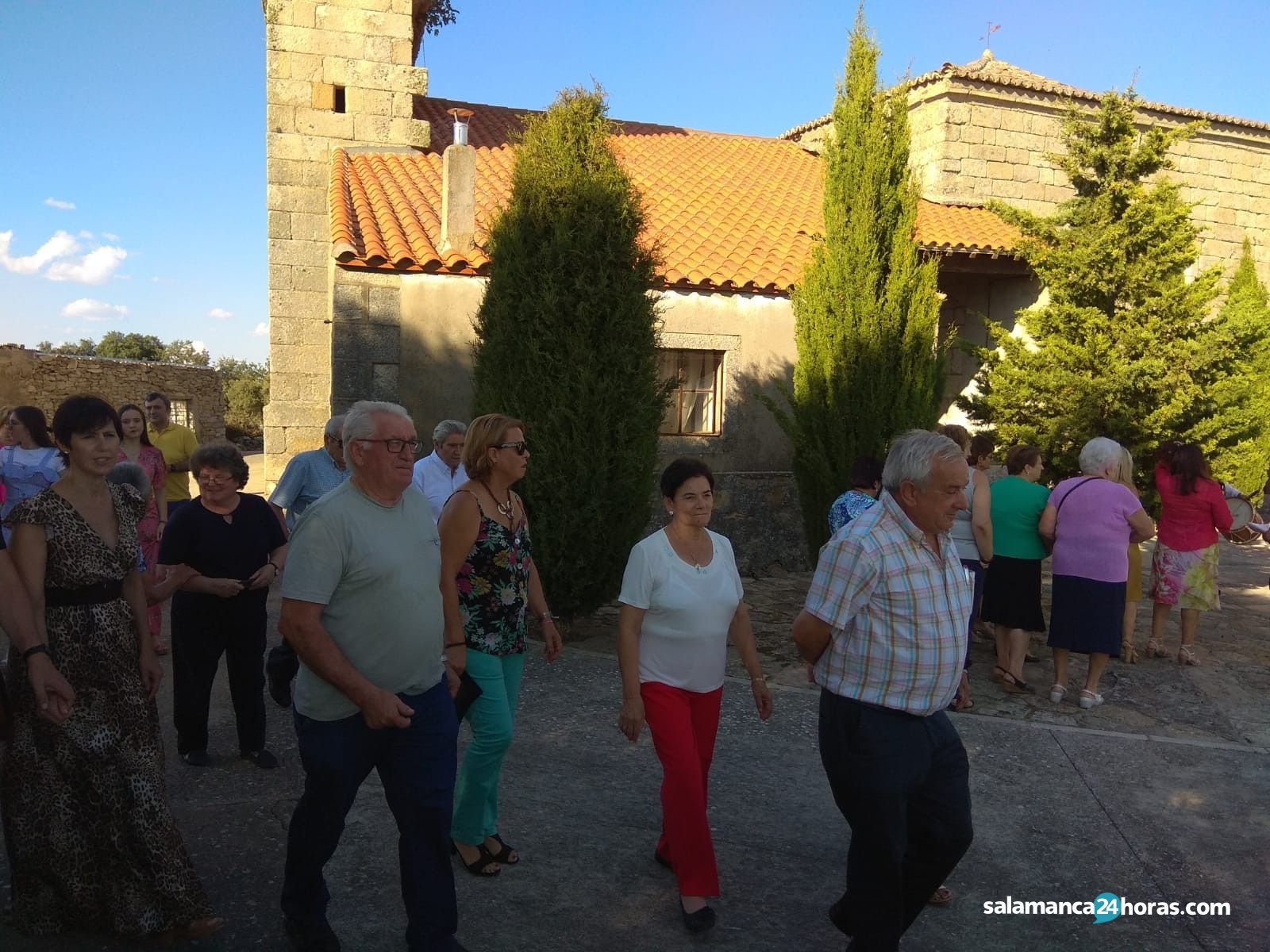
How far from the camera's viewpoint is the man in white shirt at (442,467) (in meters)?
6.18

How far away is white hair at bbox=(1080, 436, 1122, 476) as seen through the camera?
6.12 meters

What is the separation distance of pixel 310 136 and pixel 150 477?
7935 millimetres

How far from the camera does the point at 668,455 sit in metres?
11.8

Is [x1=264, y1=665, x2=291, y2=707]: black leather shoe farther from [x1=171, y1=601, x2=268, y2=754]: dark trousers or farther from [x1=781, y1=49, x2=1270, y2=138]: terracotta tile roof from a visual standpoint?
[x1=781, y1=49, x2=1270, y2=138]: terracotta tile roof

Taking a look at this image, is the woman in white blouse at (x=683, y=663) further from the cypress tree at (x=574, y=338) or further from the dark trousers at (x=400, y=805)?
the cypress tree at (x=574, y=338)

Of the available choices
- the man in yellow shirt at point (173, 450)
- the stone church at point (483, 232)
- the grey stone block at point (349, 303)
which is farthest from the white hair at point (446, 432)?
the grey stone block at point (349, 303)

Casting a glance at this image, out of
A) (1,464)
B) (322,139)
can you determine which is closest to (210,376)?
(322,139)

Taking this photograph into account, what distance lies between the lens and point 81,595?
3.24 metres

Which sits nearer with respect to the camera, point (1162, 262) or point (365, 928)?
point (365, 928)

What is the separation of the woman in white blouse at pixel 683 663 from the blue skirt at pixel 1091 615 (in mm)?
3367

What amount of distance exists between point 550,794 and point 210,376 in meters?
25.7

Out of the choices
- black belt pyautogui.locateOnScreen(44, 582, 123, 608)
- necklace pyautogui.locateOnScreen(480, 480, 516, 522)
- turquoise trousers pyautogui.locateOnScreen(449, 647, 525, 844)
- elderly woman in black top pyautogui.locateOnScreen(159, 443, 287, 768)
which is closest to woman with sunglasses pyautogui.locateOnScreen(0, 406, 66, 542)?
elderly woman in black top pyautogui.locateOnScreen(159, 443, 287, 768)

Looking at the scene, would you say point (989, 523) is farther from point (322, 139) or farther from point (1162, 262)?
point (322, 139)

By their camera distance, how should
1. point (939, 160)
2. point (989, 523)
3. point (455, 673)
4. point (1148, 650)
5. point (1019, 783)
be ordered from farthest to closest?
point (939, 160), point (1148, 650), point (989, 523), point (1019, 783), point (455, 673)
